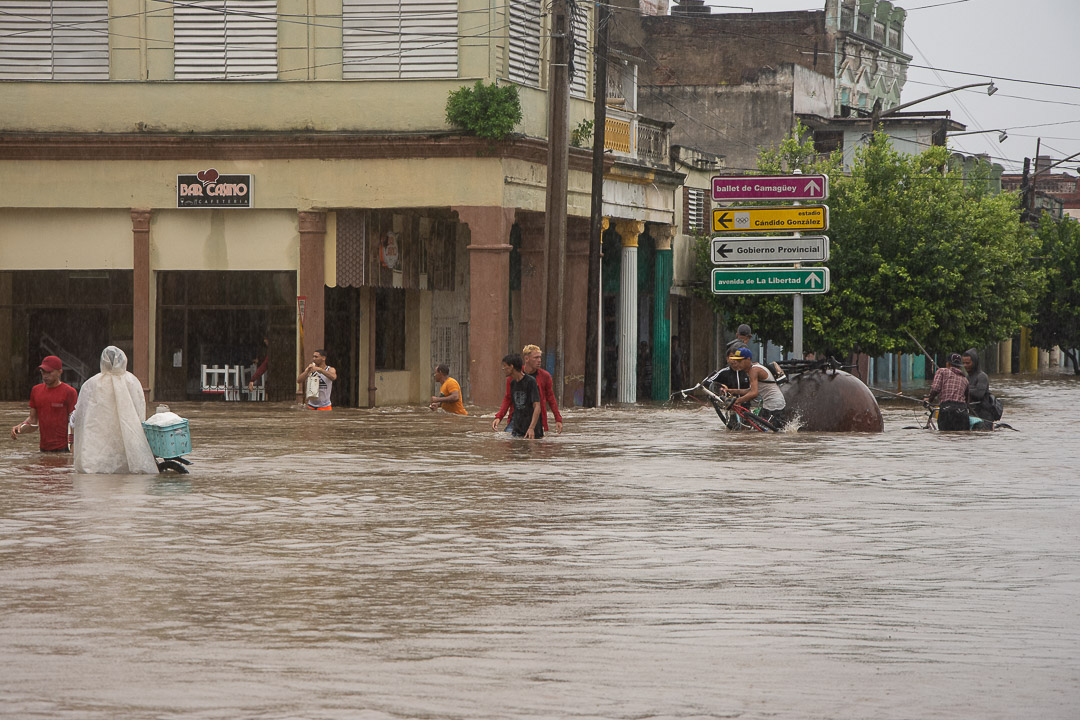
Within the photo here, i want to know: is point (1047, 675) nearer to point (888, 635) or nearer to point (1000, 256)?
point (888, 635)

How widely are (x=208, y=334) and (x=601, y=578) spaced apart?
2416cm

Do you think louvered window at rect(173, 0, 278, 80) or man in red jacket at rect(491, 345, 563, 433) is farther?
louvered window at rect(173, 0, 278, 80)

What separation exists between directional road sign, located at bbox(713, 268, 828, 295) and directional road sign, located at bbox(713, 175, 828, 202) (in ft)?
3.82

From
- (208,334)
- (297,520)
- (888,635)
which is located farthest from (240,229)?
(888,635)

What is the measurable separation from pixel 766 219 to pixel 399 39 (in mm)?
7867

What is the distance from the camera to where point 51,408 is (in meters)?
18.1

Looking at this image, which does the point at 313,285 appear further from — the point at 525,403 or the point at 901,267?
the point at 901,267

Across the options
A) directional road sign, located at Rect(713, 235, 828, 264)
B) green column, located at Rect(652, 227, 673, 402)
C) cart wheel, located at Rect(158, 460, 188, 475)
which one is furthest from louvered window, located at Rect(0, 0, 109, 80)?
cart wheel, located at Rect(158, 460, 188, 475)

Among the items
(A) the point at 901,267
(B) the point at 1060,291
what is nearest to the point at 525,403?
(A) the point at 901,267

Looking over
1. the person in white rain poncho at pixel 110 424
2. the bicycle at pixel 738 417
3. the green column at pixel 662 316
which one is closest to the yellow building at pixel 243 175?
the bicycle at pixel 738 417

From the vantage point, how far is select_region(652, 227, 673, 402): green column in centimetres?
4075

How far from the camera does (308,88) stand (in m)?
31.0

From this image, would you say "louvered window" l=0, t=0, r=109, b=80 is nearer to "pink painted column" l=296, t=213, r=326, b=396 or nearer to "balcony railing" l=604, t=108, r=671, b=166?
"pink painted column" l=296, t=213, r=326, b=396

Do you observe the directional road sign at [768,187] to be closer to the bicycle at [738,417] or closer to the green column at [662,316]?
the bicycle at [738,417]
